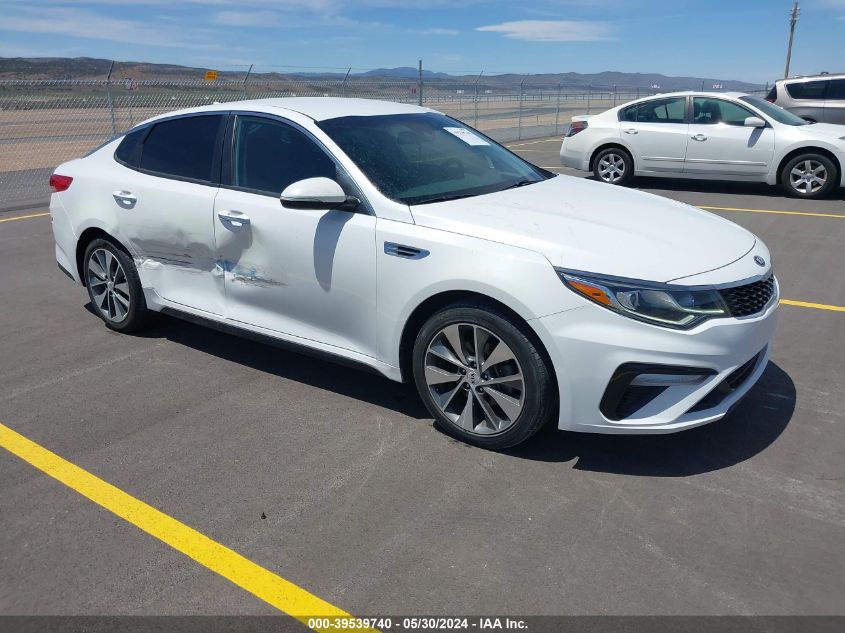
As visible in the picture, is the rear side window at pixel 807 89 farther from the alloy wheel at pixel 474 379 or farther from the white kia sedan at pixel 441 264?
the alloy wheel at pixel 474 379

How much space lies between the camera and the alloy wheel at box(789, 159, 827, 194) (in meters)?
10.4

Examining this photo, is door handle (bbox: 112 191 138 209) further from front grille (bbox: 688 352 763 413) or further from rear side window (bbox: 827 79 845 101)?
rear side window (bbox: 827 79 845 101)

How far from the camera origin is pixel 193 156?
15.5 feet

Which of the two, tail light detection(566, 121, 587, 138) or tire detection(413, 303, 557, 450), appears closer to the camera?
tire detection(413, 303, 557, 450)

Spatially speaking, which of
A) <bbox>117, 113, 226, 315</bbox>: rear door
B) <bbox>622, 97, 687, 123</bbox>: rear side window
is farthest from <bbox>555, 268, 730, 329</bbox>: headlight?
<bbox>622, 97, 687, 123</bbox>: rear side window

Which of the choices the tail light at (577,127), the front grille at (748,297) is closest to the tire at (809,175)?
the tail light at (577,127)

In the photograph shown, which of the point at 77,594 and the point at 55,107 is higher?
the point at 55,107

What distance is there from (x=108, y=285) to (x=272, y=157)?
70.9 inches

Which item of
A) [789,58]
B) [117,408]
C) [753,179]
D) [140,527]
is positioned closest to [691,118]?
[753,179]

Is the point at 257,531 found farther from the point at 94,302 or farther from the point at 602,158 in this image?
the point at 602,158

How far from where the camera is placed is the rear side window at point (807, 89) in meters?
15.2

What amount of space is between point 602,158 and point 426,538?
9.95 meters

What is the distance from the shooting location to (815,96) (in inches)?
600

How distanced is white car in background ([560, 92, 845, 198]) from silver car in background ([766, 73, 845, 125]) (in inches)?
194
